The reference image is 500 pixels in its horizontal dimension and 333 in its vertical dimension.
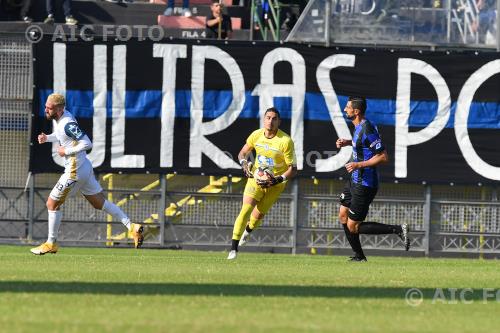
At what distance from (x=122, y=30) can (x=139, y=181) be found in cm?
364

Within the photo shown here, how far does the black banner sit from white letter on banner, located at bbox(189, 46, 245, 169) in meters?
0.02

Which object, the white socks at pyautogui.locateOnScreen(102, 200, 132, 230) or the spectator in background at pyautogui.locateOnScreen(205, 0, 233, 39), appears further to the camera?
the spectator in background at pyautogui.locateOnScreen(205, 0, 233, 39)

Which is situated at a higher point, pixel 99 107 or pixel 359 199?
pixel 99 107

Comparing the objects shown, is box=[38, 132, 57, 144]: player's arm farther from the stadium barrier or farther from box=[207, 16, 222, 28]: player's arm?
box=[207, 16, 222, 28]: player's arm

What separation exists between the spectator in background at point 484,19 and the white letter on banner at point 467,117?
0.75 m

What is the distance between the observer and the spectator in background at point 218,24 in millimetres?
23797

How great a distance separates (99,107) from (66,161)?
488 cm

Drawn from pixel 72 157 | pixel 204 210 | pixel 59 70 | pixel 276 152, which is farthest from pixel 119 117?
pixel 72 157

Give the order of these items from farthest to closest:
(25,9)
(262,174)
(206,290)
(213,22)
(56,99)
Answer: (25,9)
(213,22)
(262,174)
(56,99)
(206,290)

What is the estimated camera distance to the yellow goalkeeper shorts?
56.1 feet

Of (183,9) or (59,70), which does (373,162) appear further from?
(183,9)

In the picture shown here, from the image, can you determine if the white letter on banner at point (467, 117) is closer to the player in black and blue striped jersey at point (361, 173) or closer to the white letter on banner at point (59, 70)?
the player in black and blue striped jersey at point (361, 173)

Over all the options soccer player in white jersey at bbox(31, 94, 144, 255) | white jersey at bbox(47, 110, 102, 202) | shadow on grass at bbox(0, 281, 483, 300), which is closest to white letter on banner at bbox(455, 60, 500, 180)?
soccer player in white jersey at bbox(31, 94, 144, 255)

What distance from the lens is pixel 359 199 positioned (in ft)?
55.4
